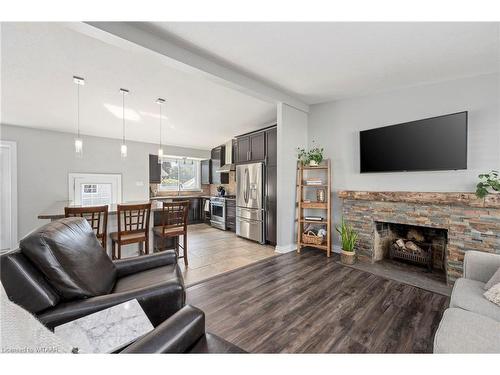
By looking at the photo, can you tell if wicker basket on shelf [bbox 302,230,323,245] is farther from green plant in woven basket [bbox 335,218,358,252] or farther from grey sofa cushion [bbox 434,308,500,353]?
grey sofa cushion [bbox 434,308,500,353]

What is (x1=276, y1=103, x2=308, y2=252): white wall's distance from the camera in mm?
3605

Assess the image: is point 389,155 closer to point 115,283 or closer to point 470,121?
point 470,121

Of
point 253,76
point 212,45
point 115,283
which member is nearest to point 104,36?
point 212,45

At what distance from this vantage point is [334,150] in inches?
148

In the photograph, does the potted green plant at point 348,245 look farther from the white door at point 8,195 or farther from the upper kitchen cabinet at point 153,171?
the white door at point 8,195

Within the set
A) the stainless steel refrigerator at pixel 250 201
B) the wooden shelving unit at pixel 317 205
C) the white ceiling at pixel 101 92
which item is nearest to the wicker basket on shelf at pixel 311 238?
the wooden shelving unit at pixel 317 205

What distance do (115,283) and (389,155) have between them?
3.61m

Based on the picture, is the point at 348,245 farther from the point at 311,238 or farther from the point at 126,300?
the point at 126,300

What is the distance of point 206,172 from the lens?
23.4 feet

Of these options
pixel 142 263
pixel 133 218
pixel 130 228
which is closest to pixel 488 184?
pixel 142 263

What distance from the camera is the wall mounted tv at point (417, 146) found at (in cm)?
262

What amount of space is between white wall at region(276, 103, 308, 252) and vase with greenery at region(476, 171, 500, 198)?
227cm

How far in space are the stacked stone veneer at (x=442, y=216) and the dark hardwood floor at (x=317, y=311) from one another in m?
0.59
